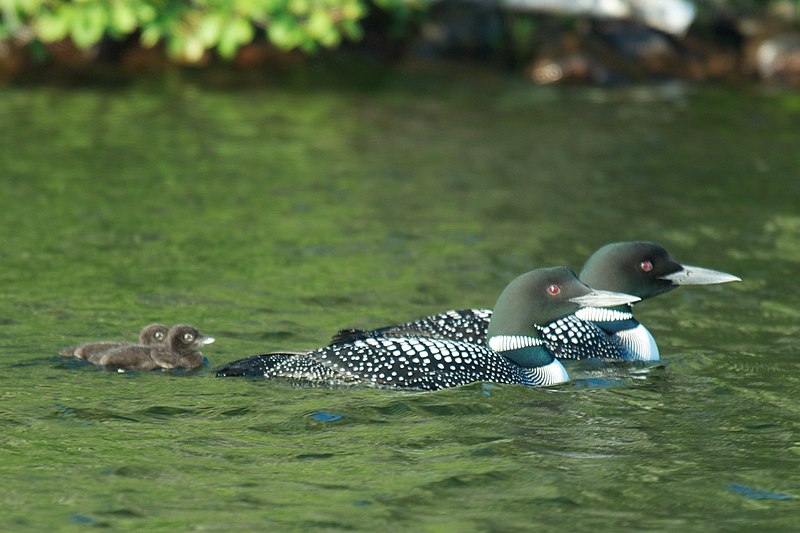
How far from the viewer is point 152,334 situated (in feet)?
26.7

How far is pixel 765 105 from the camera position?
18328 mm

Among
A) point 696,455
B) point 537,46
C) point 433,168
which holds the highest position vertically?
point 537,46

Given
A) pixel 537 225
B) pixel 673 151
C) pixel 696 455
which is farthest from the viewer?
pixel 673 151

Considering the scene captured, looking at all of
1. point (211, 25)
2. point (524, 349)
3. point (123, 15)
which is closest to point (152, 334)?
point (524, 349)

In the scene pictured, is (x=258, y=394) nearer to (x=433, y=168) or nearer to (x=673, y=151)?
(x=433, y=168)

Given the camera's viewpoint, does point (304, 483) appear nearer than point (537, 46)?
Yes

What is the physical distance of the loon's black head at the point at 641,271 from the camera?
28.7 ft

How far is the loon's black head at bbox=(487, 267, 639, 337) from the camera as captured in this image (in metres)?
7.91

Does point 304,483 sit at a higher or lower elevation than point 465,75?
lower

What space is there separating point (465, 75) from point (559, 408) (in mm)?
13114

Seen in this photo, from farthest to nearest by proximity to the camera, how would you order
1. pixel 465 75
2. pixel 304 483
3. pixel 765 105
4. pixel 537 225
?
pixel 465 75 → pixel 765 105 → pixel 537 225 → pixel 304 483

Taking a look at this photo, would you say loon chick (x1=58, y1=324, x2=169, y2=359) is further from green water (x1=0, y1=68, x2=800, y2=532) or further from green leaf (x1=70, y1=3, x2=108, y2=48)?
green leaf (x1=70, y1=3, x2=108, y2=48)

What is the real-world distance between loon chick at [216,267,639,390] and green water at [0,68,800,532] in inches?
3.8

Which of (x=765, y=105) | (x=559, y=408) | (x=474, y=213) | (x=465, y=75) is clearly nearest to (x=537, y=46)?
(x=465, y=75)
